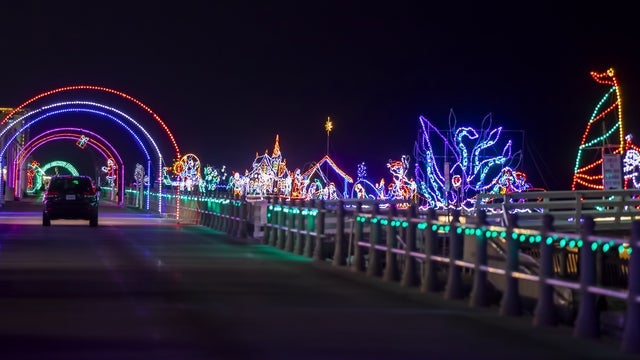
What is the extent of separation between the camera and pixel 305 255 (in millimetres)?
27109

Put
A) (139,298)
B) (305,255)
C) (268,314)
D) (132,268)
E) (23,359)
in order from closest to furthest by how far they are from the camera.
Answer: (23,359) < (268,314) < (139,298) < (132,268) < (305,255)

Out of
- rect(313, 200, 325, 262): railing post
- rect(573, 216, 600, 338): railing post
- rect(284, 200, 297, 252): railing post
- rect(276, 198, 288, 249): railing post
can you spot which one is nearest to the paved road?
rect(573, 216, 600, 338): railing post

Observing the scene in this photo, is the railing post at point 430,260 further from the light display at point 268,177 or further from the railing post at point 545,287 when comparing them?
the light display at point 268,177

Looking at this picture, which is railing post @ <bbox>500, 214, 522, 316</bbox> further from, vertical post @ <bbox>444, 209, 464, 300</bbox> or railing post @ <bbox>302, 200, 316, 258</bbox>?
railing post @ <bbox>302, 200, 316, 258</bbox>

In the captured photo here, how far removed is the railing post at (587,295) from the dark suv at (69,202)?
31890 millimetres

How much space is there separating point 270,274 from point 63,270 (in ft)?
12.0

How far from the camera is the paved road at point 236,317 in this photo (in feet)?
37.9

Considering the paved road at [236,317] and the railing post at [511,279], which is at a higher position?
the railing post at [511,279]

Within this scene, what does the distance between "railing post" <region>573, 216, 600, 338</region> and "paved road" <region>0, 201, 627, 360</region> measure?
6.7 inches

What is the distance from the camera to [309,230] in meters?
27.2

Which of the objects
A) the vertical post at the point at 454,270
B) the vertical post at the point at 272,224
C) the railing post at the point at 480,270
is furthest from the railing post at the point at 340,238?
the railing post at the point at 480,270

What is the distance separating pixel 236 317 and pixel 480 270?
11.3ft

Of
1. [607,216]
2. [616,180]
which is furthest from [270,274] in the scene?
[607,216]

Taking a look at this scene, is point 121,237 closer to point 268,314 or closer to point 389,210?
point 389,210
